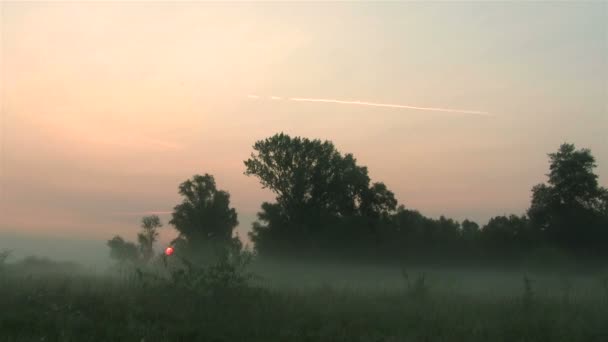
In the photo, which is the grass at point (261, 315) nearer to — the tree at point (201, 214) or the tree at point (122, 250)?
the tree at point (201, 214)

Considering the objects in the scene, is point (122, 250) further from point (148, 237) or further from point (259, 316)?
point (259, 316)

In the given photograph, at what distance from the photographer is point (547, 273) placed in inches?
1152

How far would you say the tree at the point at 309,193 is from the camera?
42469mm

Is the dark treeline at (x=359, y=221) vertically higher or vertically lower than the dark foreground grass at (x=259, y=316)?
higher

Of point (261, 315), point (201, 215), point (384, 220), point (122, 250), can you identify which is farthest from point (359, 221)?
point (261, 315)

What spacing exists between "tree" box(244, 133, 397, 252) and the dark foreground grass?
88.1ft

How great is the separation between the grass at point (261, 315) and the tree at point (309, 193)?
26.3m

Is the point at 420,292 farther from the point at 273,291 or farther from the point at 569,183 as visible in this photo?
the point at 569,183

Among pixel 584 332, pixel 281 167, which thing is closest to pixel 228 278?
pixel 584 332

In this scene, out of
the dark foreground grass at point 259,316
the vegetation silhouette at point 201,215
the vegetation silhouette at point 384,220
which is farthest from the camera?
the vegetation silhouette at point 201,215

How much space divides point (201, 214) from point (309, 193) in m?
9.06

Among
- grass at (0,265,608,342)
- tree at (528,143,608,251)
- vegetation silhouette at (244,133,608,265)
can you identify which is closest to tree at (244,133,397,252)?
vegetation silhouette at (244,133,608,265)

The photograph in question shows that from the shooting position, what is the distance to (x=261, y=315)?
1253 centimetres

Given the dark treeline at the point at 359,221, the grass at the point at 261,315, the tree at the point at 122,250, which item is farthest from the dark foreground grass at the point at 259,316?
the tree at the point at 122,250
